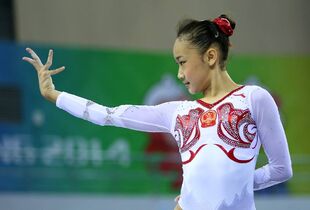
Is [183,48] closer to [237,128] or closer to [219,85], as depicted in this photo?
[219,85]

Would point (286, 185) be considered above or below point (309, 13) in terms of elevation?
below

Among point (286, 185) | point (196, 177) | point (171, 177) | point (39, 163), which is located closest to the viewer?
point (196, 177)

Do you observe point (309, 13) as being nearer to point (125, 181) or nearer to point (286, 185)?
point (286, 185)

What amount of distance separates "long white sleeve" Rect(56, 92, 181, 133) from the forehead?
179 mm

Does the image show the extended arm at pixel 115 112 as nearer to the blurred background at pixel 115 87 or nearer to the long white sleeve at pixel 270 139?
the long white sleeve at pixel 270 139

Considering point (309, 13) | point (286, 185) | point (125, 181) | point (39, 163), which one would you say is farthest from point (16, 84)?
point (309, 13)

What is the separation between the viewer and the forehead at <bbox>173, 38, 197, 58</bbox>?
8.68 ft

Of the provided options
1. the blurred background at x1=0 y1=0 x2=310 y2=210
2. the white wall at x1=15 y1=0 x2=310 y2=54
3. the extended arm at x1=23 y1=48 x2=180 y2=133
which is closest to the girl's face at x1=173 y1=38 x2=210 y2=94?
the extended arm at x1=23 y1=48 x2=180 y2=133

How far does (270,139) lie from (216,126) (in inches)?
7.1

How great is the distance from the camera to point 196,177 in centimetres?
258

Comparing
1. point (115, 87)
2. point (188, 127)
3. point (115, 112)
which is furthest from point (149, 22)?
point (188, 127)

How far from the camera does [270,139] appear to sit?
2.61 meters

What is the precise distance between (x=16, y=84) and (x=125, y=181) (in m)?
1.32

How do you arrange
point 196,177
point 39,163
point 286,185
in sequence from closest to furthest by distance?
1. point 196,177
2. point 39,163
3. point 286,185
